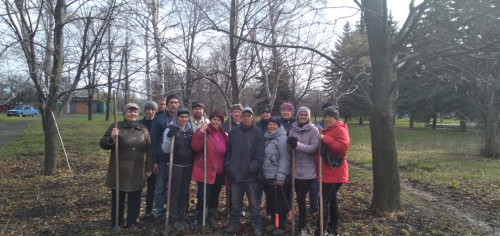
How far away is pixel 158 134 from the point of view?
472 centimetres

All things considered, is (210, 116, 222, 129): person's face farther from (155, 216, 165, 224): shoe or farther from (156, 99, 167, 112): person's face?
(155, 216, 165, 224): shoe

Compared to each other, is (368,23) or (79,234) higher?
(368,23)

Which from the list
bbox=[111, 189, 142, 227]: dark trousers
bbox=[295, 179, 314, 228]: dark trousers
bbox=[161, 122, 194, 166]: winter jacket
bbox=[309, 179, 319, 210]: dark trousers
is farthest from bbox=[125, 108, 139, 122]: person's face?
bbox=[309, 179, 319, 210]: dark trousers

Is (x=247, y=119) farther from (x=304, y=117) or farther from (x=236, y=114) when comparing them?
(x=236, y=114)

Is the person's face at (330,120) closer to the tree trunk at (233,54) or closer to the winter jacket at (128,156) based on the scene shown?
the winter jacket at (128,156)

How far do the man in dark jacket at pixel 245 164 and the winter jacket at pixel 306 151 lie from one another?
1.66 ft


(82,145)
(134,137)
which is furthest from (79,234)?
(82,145)

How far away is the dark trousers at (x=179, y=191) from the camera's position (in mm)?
4426

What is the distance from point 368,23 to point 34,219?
5.95m

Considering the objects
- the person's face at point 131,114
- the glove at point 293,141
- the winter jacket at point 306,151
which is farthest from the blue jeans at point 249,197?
the person's face at point 131,114

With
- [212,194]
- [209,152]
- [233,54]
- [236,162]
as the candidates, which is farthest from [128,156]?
[233,54]

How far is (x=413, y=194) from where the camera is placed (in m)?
6.57

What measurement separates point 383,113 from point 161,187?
11.8 ft

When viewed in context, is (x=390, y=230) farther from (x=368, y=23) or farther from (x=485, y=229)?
(x=368, y=23)
